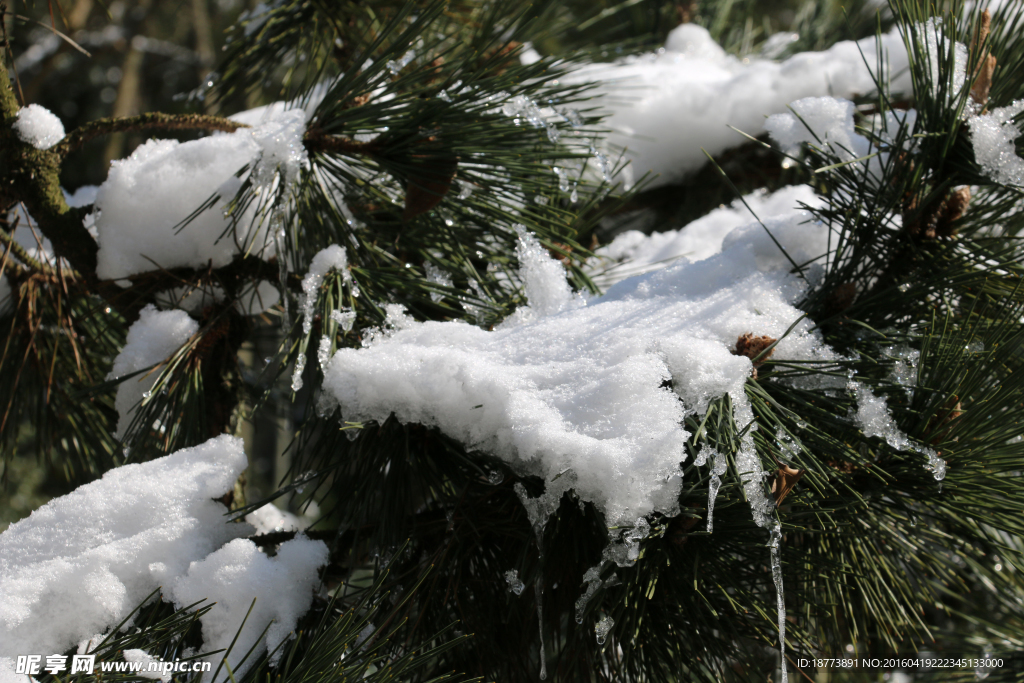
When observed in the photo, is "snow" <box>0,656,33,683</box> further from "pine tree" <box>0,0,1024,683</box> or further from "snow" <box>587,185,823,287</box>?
"snow" <box>587,185,823,287</box>

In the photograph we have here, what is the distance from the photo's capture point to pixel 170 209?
2.24 feet

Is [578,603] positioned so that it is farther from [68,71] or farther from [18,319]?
[68,71]

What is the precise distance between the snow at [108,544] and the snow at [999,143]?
0.70 metres

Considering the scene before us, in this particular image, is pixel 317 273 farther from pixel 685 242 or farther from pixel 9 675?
pixel 685 242

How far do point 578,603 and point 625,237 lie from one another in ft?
1.94

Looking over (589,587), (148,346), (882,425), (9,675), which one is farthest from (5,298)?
(882,425)

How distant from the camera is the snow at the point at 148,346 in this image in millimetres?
687

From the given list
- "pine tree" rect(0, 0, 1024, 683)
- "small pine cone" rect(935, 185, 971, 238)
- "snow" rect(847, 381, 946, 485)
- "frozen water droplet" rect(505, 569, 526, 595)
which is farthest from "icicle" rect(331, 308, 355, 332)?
"small pine cone" rect(935, 185, 971, 238)

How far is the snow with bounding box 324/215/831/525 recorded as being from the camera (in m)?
0.46

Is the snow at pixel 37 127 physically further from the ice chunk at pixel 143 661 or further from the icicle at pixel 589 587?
the icicle at pixel 589 587

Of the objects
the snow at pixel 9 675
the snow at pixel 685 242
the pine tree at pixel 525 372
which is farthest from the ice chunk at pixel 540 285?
the snow at pixel 9 675

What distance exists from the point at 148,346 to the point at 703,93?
0.86 metres

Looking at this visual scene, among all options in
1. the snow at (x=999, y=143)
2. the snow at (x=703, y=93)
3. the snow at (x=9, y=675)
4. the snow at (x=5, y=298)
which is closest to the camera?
the snow at (x=9, y=675)

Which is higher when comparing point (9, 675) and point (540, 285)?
point (540, 285)
